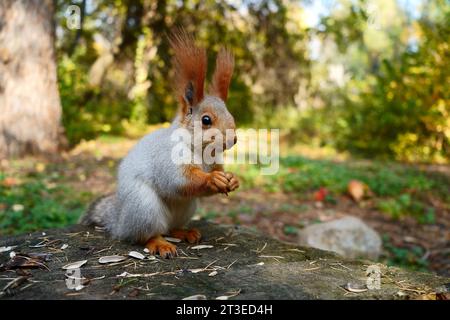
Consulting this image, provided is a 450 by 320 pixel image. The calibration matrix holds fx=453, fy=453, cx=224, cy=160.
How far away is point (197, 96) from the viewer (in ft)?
7.51

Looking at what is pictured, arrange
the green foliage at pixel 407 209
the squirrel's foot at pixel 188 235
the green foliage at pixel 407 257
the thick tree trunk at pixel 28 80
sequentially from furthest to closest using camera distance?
the thick tree trunk at pixel 28 80, the green foliage at pixel 407 209, the green foliage at pixel 407 257, the squirrel's foot at pixel 188 235

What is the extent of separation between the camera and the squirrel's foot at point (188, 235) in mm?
2553

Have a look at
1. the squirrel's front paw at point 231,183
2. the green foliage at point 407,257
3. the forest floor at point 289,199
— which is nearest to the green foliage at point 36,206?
the forest floor at point 289,199

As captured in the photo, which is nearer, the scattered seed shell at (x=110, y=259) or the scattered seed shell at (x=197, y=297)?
the scattered seed shell at (x=197, y=297)

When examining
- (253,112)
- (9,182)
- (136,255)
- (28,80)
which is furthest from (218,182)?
(253,112)

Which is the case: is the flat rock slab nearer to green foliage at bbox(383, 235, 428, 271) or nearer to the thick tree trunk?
green foliage at bbox(383, 235, 428, 271)

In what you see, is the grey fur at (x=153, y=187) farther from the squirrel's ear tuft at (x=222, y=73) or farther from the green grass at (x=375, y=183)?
the green grass at (x=375, y=183)

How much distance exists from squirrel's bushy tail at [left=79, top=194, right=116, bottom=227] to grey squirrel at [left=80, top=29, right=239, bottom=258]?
0.21 metres

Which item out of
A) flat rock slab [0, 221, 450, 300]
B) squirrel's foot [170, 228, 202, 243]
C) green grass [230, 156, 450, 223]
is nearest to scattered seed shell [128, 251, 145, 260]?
flat rock slab [0, 221, 450, 300]

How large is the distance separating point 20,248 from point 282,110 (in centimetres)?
799

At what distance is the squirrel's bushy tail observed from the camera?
275cm

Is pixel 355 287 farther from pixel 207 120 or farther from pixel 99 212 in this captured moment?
pixel 99 212

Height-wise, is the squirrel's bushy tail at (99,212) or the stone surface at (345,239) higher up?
the squirrel's bushy tail at (99,212)

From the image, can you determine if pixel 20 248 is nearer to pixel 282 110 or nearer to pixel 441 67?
pixel 441 67
